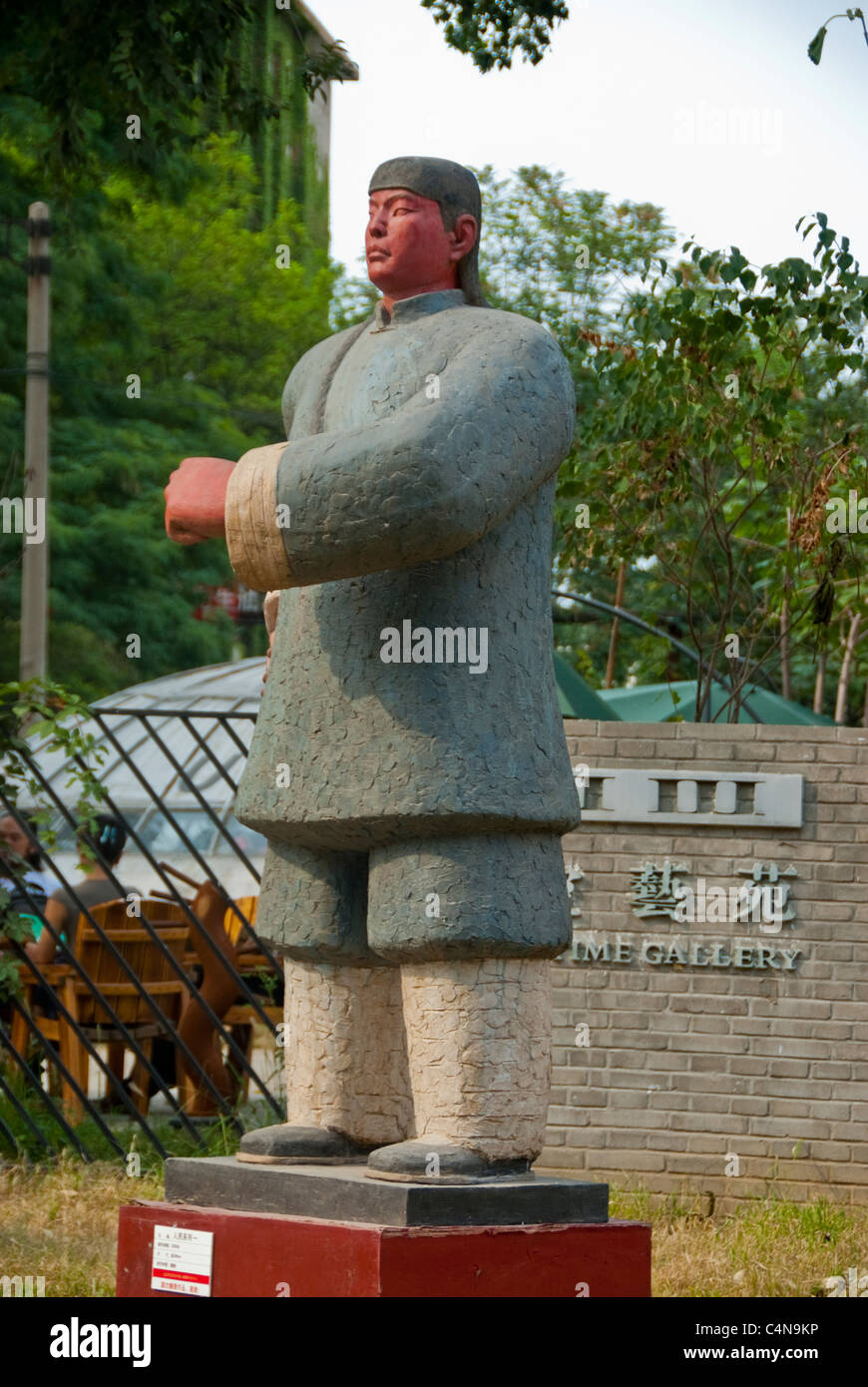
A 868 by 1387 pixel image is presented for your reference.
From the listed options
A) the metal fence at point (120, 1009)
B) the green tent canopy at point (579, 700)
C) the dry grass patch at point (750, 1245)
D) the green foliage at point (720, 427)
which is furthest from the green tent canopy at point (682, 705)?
the dry grass patch at point (750, 1245)

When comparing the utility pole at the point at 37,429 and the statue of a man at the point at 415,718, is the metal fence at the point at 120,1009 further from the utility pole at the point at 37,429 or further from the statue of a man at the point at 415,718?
the utility pole at the point at 37,429

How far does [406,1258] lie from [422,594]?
1.13 meters

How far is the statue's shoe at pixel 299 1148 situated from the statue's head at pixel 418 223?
1.58 meters

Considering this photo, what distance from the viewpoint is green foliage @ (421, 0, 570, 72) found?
20.5 ft

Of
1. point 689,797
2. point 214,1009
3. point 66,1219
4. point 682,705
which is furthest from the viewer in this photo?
point 682,705

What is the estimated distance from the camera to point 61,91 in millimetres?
6840

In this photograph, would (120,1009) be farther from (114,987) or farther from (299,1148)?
(299,1148)

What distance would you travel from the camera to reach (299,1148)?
331 centimetres

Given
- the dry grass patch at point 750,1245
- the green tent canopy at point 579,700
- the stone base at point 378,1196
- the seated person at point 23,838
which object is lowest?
the dry grass patch at point 750,1245

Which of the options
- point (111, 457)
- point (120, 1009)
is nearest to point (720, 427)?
point (120, 1009)

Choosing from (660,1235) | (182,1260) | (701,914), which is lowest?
(660,1235)

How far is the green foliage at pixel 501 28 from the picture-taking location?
20.5 feet
